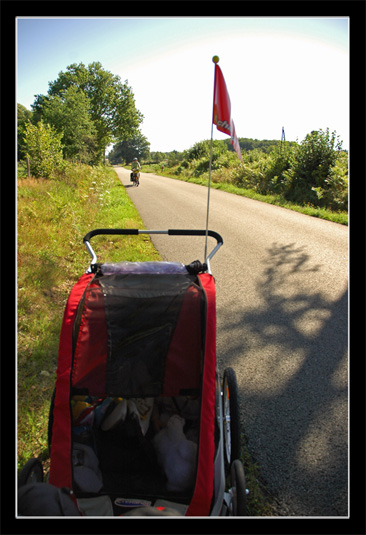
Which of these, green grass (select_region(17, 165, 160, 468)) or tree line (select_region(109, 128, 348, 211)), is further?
tree line (select_region(109, 128, 348, 211))

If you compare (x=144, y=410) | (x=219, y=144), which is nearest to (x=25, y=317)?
(x=144, y=410)

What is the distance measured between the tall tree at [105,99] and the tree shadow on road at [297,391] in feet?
130

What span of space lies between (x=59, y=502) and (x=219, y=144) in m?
34.2

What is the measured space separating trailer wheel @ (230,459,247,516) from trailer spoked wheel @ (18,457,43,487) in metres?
1.04

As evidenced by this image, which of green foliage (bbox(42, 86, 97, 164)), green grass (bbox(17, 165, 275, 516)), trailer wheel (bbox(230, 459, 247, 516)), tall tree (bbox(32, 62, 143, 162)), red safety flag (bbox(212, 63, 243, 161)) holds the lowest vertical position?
trailer wheel (bbox(230, 459, 247, 516))

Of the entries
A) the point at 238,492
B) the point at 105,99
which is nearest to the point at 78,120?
the point at 238,492

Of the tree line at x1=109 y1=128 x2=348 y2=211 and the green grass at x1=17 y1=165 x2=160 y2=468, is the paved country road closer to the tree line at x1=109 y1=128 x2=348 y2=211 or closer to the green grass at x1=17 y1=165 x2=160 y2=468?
the green grass at x1=17 y1=165 x2=160 y2=468

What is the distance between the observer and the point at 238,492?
5.82ft

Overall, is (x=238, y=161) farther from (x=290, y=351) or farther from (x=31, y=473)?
(x=31, y=473)

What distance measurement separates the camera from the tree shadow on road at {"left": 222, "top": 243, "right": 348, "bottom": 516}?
225 cm

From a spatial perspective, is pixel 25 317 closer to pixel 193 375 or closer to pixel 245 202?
pixel 193 375

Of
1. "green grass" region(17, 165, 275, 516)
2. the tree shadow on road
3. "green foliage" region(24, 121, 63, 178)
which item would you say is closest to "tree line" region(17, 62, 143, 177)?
"green foliage" region(24, 121, 63, 178)

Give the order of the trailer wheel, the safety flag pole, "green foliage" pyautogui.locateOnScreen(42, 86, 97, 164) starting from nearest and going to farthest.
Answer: the trailer wheel → the safety flag pole → "green foliage" pyautogui.locateOnScreen(42, 86, 97, 164)

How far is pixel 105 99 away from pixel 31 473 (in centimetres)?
4521
